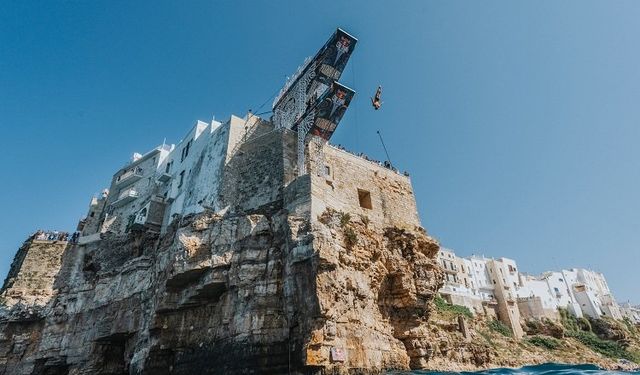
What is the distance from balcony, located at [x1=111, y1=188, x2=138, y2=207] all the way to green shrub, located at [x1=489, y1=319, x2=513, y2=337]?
41.0 meters

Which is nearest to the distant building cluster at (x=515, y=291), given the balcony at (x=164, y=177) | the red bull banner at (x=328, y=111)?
the red bull banner at (x=328, y=111)

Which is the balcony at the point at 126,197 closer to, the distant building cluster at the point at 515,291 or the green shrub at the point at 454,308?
the green shrub at the point at 454,308

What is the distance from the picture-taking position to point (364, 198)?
25.1m

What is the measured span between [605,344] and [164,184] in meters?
55.3

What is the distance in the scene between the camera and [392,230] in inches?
923

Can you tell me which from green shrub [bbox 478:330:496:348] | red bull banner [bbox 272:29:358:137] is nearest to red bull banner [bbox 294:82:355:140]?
red bull banner [bbox 272:29:358:137]

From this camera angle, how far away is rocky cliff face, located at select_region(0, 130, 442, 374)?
54.5 ft

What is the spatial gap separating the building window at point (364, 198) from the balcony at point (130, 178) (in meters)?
21.1

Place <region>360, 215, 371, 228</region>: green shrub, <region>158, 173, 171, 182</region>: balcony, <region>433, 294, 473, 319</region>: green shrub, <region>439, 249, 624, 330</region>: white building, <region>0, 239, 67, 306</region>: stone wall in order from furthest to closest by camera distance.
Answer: <region>439, 249, 624, 330</region>: white building < <region>433, 294, 473, 319</region>: green shrub < <region>158, 173, 171, 182</region>: balcony < <region>0, 239, 67, 306</region>: stone wall < <region>360, 215, 371, 228</region>: green shrub

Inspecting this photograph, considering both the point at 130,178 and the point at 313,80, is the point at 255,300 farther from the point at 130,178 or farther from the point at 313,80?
the point at 130,178

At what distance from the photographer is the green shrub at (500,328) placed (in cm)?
4742

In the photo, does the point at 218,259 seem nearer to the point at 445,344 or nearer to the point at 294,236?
the point at 294,236

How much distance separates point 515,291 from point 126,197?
54246 mm

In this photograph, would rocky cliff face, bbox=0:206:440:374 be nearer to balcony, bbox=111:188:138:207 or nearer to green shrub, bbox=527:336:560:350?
balcony, bbox=111:188:138:207
